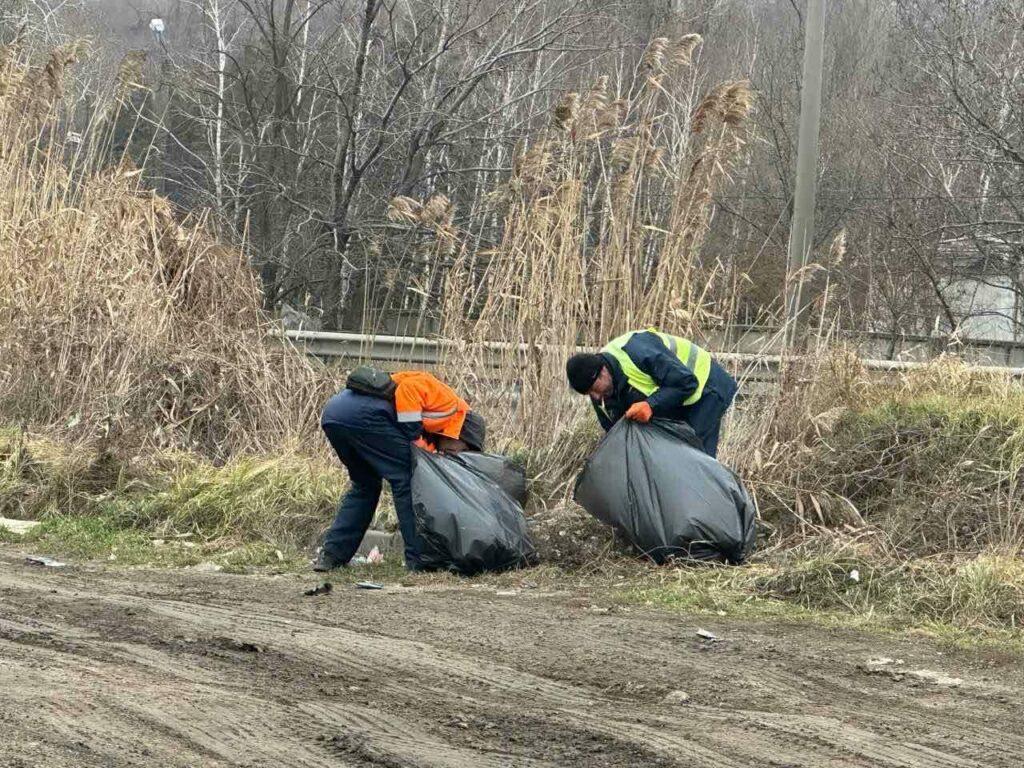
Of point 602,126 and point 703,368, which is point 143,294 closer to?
point 602,126

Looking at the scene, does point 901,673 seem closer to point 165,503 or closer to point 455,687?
point 455,687

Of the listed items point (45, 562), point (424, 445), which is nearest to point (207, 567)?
point (45, 562)

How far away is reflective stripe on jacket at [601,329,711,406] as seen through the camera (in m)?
8.57

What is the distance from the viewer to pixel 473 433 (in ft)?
29.2

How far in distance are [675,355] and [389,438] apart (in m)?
1.71

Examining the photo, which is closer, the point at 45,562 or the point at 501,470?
the point at 501,470

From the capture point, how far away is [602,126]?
10.5 meters

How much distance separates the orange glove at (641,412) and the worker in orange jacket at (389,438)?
1.01 m

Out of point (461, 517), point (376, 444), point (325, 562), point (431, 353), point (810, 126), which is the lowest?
point (325, 562)

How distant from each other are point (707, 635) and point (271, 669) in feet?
6.73

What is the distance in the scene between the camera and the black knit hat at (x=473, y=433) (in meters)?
8.88

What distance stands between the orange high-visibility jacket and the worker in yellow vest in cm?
77

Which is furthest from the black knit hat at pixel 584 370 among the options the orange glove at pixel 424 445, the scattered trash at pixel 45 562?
the scattered trash at pixel 45 562

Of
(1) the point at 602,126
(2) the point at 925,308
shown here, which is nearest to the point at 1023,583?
(1) the point at 602,126
